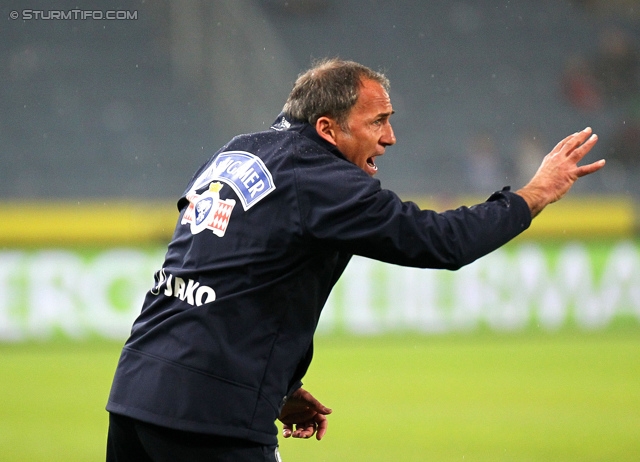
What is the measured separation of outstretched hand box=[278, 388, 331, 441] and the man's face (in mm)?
1014

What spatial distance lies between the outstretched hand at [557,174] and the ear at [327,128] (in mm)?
629

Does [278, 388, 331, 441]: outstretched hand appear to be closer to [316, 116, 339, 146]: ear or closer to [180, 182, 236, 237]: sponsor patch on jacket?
[180, 182, 236, 237]: sponsor patch on jacket

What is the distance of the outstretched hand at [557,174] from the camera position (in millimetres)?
3203

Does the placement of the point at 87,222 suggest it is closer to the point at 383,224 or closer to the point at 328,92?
the point at 328,92

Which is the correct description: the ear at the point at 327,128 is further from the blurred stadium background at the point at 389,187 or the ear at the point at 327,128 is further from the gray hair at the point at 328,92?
the blurred stadium background at the point at 389,187

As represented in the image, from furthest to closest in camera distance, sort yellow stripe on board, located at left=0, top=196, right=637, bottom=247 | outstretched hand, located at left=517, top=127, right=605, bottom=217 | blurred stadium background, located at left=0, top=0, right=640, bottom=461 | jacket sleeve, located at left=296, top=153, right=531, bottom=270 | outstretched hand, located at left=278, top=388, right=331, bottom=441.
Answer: yellow stripe on board, located at left=0, top=196, right=637, bottom=247
blurred stadium background, located at left=0, top=0, right=640, bottom=461
outstretched hand, located at left=278, top=388, right=331, bottom=441
outstretched hand, located at left=517, top=127, right=605, bottom=217
jacket sleeve, located at left=296, top=153, right=531, bottom=270

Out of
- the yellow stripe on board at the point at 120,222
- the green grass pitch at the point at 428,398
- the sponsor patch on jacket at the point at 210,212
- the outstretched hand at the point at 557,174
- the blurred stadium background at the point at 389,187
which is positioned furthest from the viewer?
the yellow stripe on board at the point at 120,222

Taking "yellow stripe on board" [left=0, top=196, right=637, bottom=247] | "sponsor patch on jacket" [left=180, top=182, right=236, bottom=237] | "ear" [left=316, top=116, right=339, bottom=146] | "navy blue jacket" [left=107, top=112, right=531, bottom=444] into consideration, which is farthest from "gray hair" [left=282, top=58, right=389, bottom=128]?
"yellow stripe on board" [left=0, top=196, right=637, bottom=247]

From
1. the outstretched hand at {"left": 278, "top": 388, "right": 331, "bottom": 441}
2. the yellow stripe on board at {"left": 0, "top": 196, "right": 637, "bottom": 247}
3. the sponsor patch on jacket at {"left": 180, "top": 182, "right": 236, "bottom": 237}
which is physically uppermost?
the yellow stripe on board at {"left": 0, "top": 196, "right": 637, "bottom": 247}

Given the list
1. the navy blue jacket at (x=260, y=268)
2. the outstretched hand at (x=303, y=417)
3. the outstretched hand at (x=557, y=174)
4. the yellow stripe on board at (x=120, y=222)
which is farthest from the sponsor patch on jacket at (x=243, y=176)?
the yellow stripe on board at (x=120, y=222)

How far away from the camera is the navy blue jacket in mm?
2996

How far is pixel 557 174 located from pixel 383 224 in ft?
2.20

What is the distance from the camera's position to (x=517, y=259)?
10.8 m

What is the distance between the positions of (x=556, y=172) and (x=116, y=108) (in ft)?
42.6
